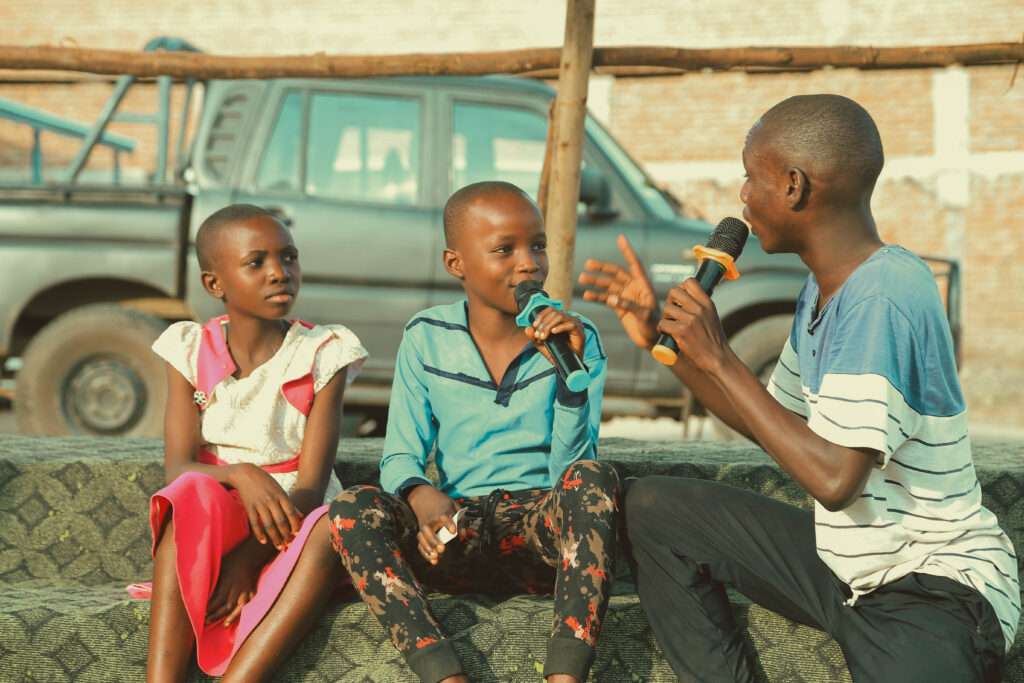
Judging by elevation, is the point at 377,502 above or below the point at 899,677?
above

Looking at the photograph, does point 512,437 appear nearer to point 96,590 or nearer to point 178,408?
point 178,408

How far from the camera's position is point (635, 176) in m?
6.11

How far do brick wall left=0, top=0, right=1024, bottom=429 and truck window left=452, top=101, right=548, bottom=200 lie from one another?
7.08 metres

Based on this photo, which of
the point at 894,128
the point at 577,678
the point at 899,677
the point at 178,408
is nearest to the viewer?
the point at 899,677

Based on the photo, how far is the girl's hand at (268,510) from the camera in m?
2.54

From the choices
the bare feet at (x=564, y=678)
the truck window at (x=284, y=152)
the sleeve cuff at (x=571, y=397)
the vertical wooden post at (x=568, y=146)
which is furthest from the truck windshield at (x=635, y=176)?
the bare feet at (x=564, y=678)

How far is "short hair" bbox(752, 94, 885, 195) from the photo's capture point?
2.22 metres

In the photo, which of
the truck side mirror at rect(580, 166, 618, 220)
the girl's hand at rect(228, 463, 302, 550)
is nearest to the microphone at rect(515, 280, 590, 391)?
the girl's hand at rect(228, 463, 302, 550)

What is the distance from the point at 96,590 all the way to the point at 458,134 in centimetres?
362

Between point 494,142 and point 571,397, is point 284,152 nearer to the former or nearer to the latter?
point 494,142

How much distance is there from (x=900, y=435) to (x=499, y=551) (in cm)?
96

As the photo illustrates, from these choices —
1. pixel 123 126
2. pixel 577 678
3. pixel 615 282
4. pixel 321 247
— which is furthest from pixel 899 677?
pixel 123 126

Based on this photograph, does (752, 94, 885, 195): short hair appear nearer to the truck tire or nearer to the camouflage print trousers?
the camouflage print trousers

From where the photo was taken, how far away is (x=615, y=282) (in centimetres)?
240
